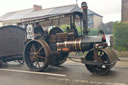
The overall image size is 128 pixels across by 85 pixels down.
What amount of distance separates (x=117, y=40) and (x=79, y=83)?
6.98 metres

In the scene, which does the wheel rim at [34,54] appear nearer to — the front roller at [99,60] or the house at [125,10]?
the front roller at [99,60]

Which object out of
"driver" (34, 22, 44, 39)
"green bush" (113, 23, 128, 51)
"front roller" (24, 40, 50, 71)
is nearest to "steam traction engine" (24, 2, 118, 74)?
"front roller" (24, 40, 50, 71)

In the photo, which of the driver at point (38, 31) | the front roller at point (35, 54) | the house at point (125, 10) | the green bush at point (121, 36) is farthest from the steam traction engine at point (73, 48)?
the house at point (125, 10)

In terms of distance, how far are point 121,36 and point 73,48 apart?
5.69m

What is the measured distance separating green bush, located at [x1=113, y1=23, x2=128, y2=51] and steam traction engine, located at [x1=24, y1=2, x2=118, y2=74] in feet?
15.9

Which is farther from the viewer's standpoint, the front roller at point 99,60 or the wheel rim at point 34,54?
the wheel rim at point 34,54

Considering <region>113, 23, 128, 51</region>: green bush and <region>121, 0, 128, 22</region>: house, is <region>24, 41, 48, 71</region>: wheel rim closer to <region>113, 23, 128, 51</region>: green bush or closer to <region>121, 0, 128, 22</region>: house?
<region>113, 23, 128, 51</region>: green bush

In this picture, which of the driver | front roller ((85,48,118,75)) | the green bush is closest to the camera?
front roller ((85,48,118,75))

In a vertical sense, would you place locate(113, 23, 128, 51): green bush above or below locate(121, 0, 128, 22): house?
below

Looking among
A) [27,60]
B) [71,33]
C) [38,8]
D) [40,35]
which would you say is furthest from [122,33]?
[38,8]

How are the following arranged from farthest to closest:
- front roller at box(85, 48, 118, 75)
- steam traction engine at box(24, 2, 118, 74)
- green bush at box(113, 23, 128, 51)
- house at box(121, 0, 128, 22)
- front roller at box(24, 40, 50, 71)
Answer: house at box(121, 0, 128, 22) → green bush at box(113, 23, 128, 51) → front roller at box(24, 40, 50, 71) → steam traction engine at box(24, 2, 118, 74) → front roller at box(85, 48, 118, 75)

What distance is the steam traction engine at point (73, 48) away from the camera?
5258mm

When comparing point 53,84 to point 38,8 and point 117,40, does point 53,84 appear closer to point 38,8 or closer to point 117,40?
point 117,40

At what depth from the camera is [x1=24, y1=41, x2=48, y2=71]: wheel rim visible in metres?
6.49
